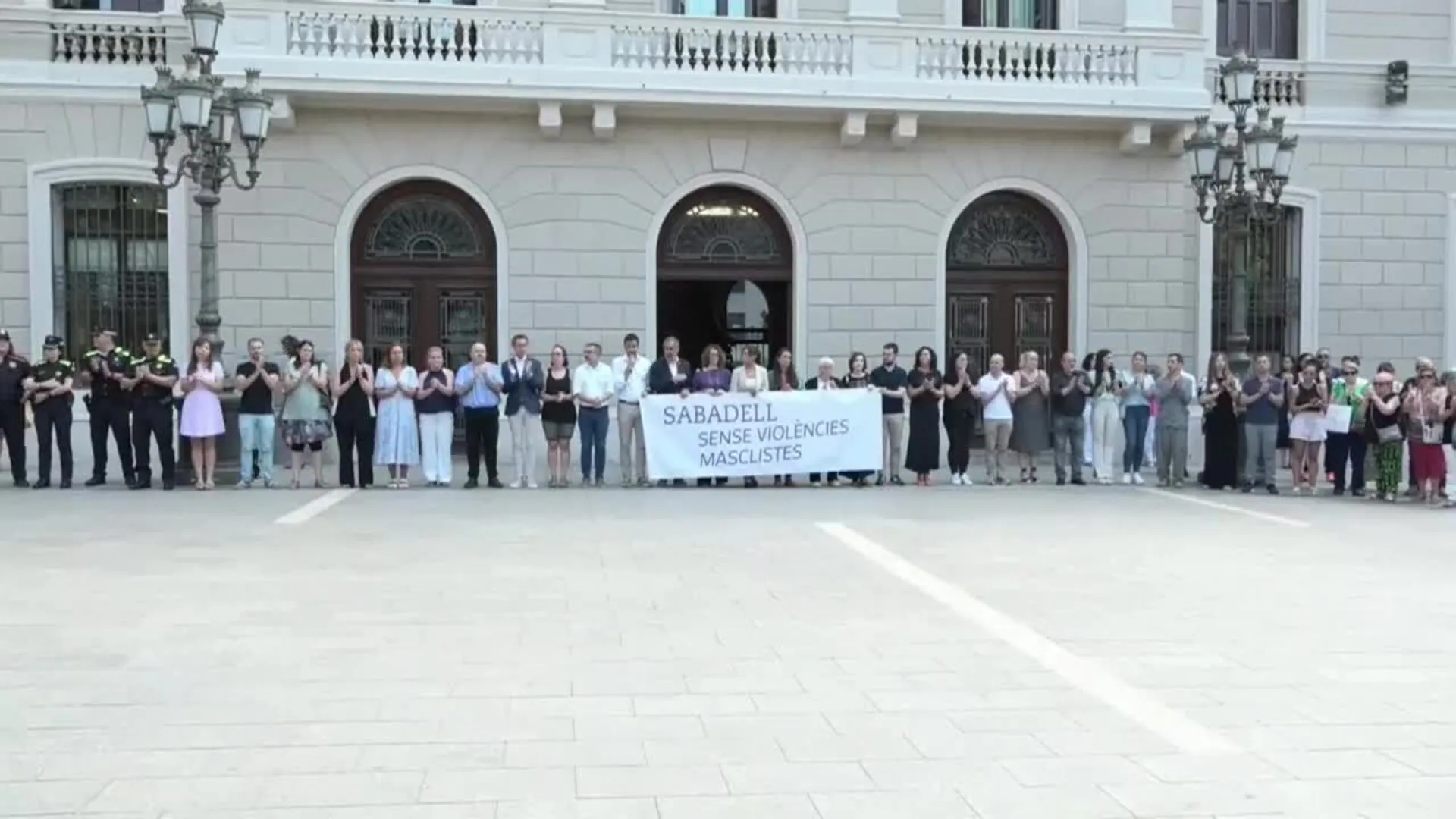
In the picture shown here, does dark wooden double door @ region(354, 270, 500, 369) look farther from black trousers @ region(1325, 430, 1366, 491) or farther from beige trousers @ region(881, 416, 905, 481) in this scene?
black trousers @ region(1325, 430, 1366, 491)

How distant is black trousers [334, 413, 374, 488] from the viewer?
1577 cm

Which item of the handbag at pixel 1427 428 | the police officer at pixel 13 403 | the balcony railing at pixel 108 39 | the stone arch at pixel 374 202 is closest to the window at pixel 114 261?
the balcony railing at pixel 108 39

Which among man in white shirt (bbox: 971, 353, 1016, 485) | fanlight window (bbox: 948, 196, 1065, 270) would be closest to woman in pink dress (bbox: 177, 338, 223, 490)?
man in white shirt (bbox: 971, 353, 1016, 485)

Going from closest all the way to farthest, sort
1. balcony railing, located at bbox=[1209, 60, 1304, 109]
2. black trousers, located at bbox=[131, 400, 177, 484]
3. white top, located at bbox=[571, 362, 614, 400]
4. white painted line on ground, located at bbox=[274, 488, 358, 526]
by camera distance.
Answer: white painted line on ground, located at bbox=[274, 488, 358, 526]
black trousers, located at bbox=[131, 400, 177, 484]
white top, located at bbox=[571, 362, 614, 400]
balcony railing, located at bbox=[1209, 60, 1304, 109]

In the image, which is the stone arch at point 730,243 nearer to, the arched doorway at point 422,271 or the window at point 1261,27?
the arched doorway at point 422,271

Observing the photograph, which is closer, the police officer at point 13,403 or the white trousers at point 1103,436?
the police officer at point 13,403

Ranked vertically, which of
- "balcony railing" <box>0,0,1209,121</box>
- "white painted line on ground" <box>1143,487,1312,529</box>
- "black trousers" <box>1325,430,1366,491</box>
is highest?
"balcony railing" <box>0,0,1209,121</box>

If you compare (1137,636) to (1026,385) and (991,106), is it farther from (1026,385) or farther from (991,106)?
(991,106)

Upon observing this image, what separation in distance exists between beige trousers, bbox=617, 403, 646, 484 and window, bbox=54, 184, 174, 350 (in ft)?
22.9

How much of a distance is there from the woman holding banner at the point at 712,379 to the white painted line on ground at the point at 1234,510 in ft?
17.5

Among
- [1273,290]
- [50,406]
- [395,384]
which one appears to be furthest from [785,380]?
[1273,290]

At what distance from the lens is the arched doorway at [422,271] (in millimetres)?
18875

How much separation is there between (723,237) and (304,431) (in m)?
6.94

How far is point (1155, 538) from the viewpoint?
12.0 meters
